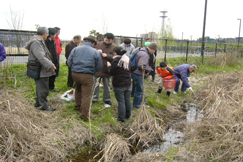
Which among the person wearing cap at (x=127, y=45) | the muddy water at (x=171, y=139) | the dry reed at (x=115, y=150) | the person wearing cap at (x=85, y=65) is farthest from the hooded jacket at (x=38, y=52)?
the person wearing cap at (x=127, y=45)

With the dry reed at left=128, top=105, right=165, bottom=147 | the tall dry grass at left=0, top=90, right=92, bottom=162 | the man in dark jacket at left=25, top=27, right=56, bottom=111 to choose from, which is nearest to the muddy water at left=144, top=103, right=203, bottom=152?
the dry reed at left=128, top=105, right=165, bottom=147

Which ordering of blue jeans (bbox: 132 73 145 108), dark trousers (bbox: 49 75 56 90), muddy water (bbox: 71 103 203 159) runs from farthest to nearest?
1. dark trousers (bbox: 49 75 56 90)
2. blue jeans (bbox: 132 73 145 108)
3. muddy water (bbox: 71 103 203 159)

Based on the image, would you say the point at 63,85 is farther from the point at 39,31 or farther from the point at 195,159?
the point at 195,159

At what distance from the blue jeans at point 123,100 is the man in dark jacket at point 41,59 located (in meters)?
1.49

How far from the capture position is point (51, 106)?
17.0ft

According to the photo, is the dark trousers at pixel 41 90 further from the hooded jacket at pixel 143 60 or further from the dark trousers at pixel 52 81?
the hooded jacket at pixel 143 60

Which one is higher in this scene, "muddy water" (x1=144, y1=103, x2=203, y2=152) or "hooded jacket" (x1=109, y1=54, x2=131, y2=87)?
"hooded jacket" (x1=109, y1=54, x2=131, y2=87)

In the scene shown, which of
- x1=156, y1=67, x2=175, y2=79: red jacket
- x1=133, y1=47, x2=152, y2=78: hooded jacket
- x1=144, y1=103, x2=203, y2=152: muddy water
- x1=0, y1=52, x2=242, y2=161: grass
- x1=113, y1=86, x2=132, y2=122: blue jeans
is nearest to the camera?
x1=0, y1=52, x2=242, y2=161: grass

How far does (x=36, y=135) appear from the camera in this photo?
3.53 meters

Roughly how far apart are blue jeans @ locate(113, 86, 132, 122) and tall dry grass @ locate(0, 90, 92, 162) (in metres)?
0.93

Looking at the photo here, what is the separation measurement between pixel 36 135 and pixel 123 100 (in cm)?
196

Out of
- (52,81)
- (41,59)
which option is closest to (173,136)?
(41,59)

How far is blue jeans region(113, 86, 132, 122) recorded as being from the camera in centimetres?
470

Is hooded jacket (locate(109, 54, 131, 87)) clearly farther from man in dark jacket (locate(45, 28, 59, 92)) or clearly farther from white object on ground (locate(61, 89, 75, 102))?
man in dark jacket (locate(45, 28, 59, 92))
